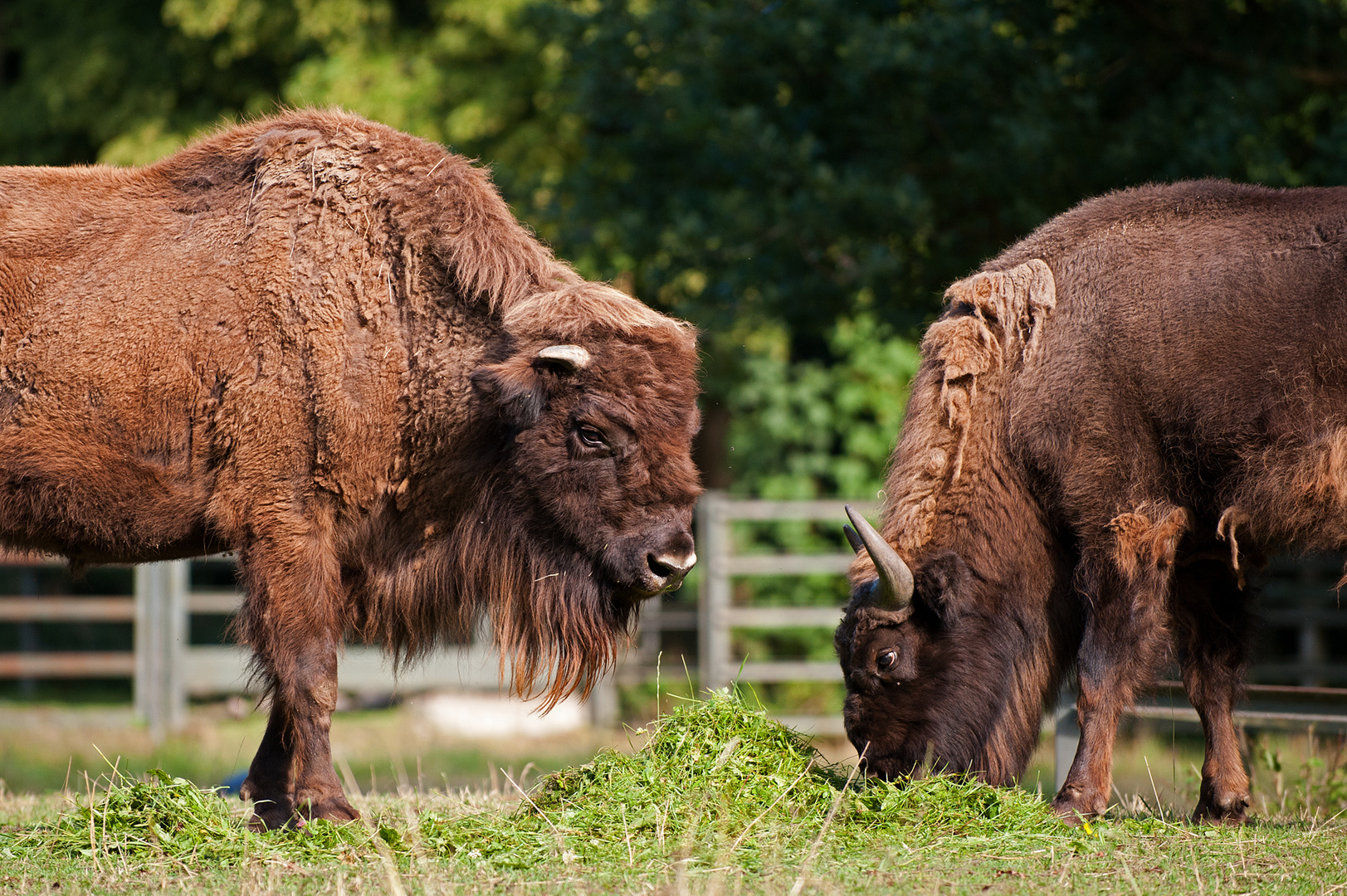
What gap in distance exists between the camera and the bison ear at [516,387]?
5.10 metres

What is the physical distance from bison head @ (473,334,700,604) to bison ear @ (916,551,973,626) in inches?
39.2

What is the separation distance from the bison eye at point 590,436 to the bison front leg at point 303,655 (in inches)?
42.2

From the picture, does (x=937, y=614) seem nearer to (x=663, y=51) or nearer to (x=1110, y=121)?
(x=1110, y=121)

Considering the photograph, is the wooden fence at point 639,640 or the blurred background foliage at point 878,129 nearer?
the blurred background foliage at point 878,129

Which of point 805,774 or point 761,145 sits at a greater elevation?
point 761,145

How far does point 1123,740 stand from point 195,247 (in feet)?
28.9

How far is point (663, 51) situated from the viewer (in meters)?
10.2

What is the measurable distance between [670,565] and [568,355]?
34.5 inches

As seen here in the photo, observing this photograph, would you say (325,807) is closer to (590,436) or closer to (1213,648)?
(590,436)

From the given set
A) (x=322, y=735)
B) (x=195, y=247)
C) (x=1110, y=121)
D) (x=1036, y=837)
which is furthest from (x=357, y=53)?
(x=1036, y=837)

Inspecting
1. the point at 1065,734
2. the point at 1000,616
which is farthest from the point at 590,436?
the point at 1065,734

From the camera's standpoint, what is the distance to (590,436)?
5.13 m

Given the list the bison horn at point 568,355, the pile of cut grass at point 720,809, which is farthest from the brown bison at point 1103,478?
the bison horn at point 568,355

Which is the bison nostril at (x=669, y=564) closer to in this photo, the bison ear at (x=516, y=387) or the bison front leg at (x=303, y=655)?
the bison ear at (x=516, y=387)
